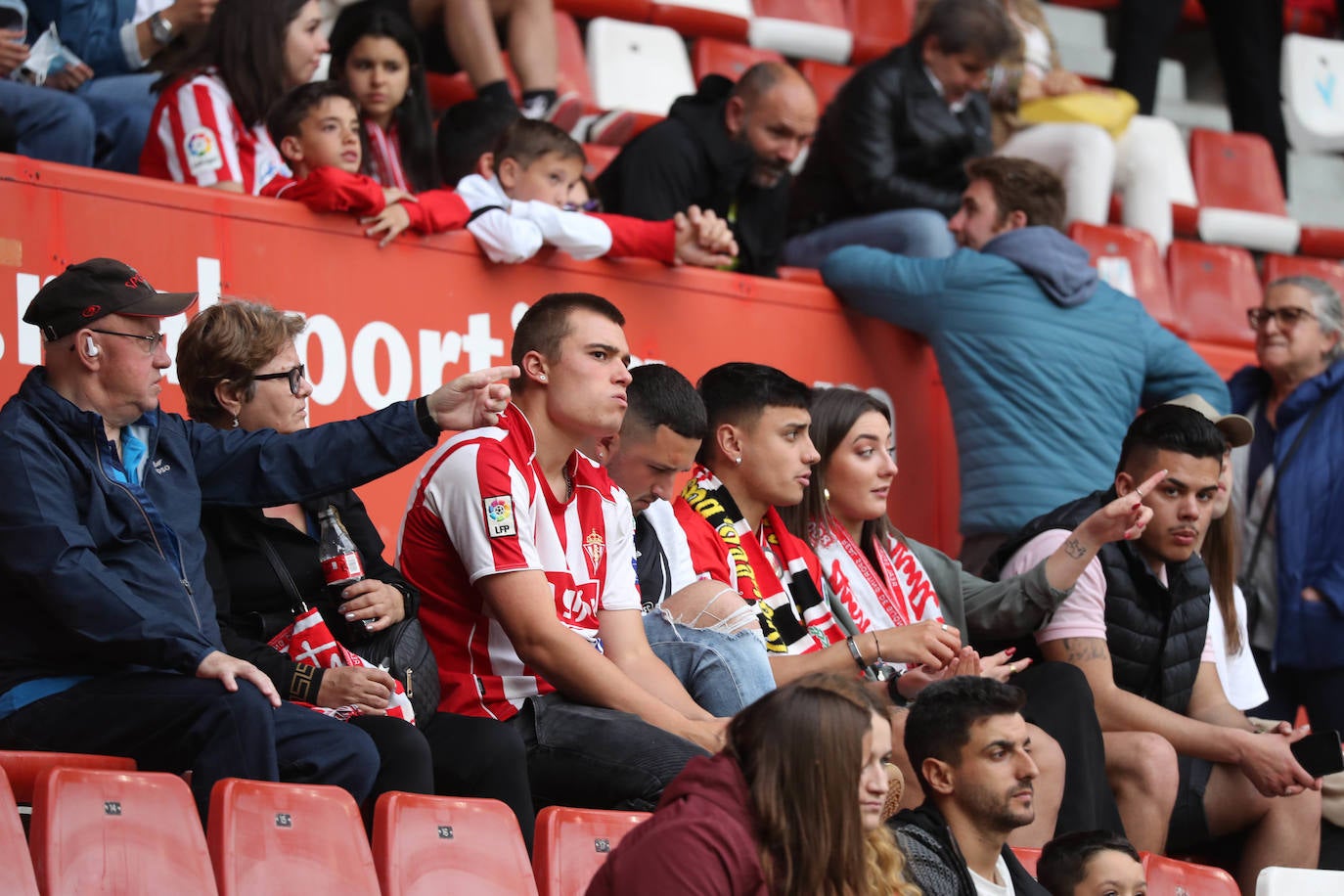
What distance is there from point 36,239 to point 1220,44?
778 centimetres

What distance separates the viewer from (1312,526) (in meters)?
6.25

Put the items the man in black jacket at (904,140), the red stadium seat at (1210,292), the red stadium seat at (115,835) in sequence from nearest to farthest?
the red stadium seat at (115,835) → the man in black jacket at (904,140) → the red stadium seat at (1210,292)

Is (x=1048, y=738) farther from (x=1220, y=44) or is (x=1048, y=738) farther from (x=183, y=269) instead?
(x=1220, y=44)

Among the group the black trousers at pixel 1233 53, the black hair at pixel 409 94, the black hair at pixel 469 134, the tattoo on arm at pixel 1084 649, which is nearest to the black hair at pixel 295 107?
the black hair at pixel 409 94

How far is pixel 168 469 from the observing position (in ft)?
12.2

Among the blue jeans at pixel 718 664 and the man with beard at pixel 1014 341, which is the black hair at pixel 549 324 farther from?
the man with beard at pixel 1014 341

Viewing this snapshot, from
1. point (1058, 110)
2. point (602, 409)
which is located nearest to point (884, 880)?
point (602, 409)

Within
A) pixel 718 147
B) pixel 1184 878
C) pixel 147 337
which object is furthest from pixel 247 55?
pixel 1184 878

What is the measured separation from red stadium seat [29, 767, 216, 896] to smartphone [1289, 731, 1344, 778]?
3.16 metres

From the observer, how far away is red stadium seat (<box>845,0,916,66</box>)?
10.0 m

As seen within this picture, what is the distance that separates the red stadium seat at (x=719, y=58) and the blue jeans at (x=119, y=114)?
3.78m

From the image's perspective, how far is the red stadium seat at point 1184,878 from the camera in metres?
4.43

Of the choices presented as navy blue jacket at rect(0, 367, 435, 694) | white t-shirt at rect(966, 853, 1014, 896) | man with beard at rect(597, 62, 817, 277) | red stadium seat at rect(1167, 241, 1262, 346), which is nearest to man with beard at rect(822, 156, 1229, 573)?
man with beard at rect(597, 62, 817, 277)

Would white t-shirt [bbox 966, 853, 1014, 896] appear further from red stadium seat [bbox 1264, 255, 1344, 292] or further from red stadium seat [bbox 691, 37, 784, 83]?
red stadium seat [bbox 1264, 255, 1344, 292]
